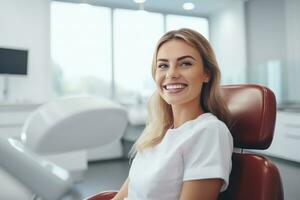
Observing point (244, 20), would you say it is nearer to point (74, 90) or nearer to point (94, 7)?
point (94, 7)

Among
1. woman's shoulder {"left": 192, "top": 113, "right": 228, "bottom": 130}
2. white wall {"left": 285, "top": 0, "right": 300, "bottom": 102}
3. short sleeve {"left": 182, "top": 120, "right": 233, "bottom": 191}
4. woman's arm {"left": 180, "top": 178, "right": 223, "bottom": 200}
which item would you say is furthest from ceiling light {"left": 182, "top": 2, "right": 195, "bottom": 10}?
woman's arm {"left": 180, "top": 178, "right": 223, "bottom": 200}

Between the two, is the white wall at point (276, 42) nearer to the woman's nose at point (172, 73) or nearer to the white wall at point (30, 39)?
the white wall at point (30, 39)

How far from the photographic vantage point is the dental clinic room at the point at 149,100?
35 centimetres

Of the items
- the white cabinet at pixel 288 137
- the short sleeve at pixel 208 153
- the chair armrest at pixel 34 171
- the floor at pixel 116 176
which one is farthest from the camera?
the white cabinet at pixel 288 137

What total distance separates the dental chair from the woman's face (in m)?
0.62

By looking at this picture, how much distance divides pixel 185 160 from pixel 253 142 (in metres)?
0.24

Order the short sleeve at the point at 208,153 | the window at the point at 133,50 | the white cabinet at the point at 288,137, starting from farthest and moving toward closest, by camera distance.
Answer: the window at the point at 133,50, the white cabinet at the point at 288,137, the short sleeve at the point at 208,153

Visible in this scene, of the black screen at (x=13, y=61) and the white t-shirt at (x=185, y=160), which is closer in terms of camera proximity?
the white t-shirt at (x=185, y=160)

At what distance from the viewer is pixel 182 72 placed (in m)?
0.97

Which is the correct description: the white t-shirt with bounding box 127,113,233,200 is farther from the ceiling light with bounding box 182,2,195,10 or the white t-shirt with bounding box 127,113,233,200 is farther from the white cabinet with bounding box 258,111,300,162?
the ceiling light with bounding box 182,2,195,10

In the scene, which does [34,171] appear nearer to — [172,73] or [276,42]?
[172,73]

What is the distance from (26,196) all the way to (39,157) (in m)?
0.07

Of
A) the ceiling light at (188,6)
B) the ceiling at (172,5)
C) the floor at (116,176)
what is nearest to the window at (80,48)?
the ceiling at (172,5)

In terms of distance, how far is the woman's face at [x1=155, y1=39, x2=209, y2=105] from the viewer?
0.97m
